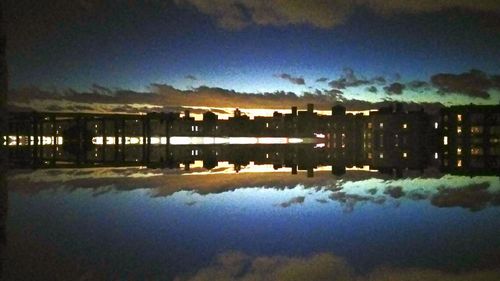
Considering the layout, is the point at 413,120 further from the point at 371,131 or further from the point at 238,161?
the point at 238,161

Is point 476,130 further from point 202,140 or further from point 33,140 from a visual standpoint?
point 33,140

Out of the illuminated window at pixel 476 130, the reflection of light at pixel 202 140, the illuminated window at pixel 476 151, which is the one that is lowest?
the illuminated window at pixel 476 151

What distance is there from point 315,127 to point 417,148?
1621 cm

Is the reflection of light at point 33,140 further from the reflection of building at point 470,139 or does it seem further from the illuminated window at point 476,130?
A: the illuminated window at point 476,130

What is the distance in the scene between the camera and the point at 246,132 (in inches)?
3359

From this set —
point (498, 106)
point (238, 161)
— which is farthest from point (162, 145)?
point (498, 106)

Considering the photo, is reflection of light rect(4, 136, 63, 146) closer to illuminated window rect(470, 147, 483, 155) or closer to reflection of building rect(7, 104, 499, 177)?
reflection of building rect(7, 104, 499, 177)

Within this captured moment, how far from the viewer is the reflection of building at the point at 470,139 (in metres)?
79.4

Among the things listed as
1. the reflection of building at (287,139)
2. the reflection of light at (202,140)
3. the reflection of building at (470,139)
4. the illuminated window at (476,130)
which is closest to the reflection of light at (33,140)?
the reflection of building at (287,139)

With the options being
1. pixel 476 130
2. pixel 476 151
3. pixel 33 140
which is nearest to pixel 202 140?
pixel 33 140

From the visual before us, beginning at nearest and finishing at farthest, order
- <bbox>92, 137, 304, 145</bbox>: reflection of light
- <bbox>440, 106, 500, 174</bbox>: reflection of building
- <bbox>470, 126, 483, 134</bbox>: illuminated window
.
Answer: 1. <bbox>440, 106, 500, 174</bbox>: reflection of building
2. <bbox>470, 126, 483, 134</bbox>: illuminated window
3. <bbox>92, 137, 304, 145</bbox>: reflection of light

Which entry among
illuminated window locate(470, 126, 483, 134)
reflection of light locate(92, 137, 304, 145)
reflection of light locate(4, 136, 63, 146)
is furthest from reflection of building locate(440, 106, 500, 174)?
reflection of light locate(4, 136, 63, 146)

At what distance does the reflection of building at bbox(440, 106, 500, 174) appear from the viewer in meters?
79.4

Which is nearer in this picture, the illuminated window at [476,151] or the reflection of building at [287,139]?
the reflection of building at [287,139]
